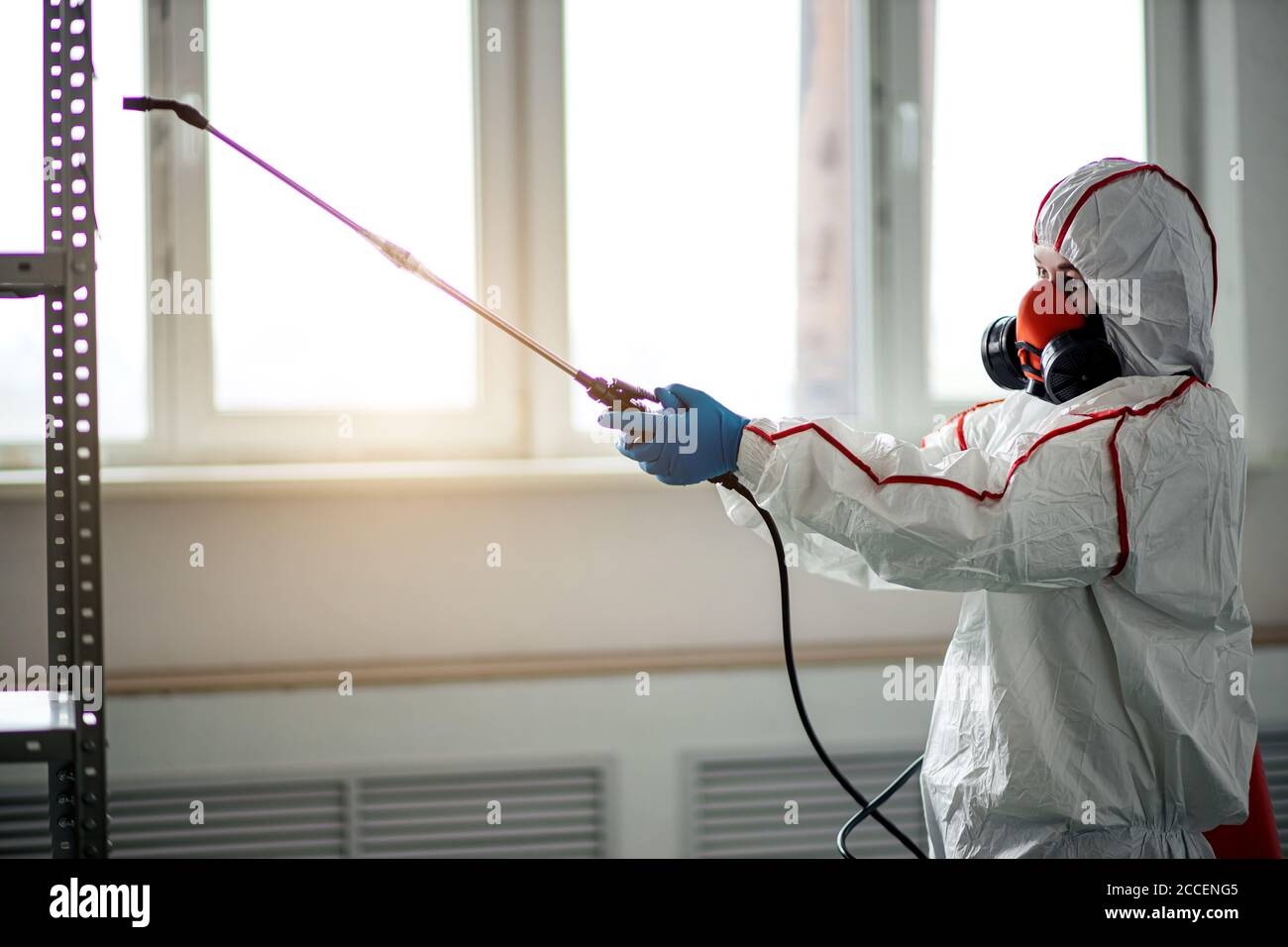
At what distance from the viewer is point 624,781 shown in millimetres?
1584

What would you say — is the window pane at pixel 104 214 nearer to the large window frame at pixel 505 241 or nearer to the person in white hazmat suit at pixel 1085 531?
the large window frame at pixel 505 241

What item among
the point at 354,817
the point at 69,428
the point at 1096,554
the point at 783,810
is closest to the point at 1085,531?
the point at 1096,554

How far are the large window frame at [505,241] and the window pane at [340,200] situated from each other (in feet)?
0.10

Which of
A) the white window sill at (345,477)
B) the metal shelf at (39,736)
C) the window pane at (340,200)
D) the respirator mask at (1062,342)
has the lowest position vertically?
the metal shelf at (39,736)

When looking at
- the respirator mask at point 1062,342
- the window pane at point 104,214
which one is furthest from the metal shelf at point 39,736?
the window pane at point 104,214

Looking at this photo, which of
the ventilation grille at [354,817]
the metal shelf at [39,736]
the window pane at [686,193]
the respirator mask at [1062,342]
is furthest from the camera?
the window pane at [686,193]

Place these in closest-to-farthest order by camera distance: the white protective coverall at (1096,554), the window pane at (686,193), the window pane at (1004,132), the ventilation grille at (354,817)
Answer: the white protective coverall at (1096,554)
the ventilation grille at (354,817)
the window pane at (686,193)
the window pane at (1004,132)

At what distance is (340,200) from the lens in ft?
5.61

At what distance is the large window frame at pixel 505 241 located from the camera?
164cm

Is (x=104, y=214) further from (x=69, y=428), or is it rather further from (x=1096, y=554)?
(x=1096, y=554)

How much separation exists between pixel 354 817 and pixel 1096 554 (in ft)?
4.17

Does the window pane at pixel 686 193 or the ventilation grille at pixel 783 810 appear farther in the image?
the window pane at pixel 686 193
